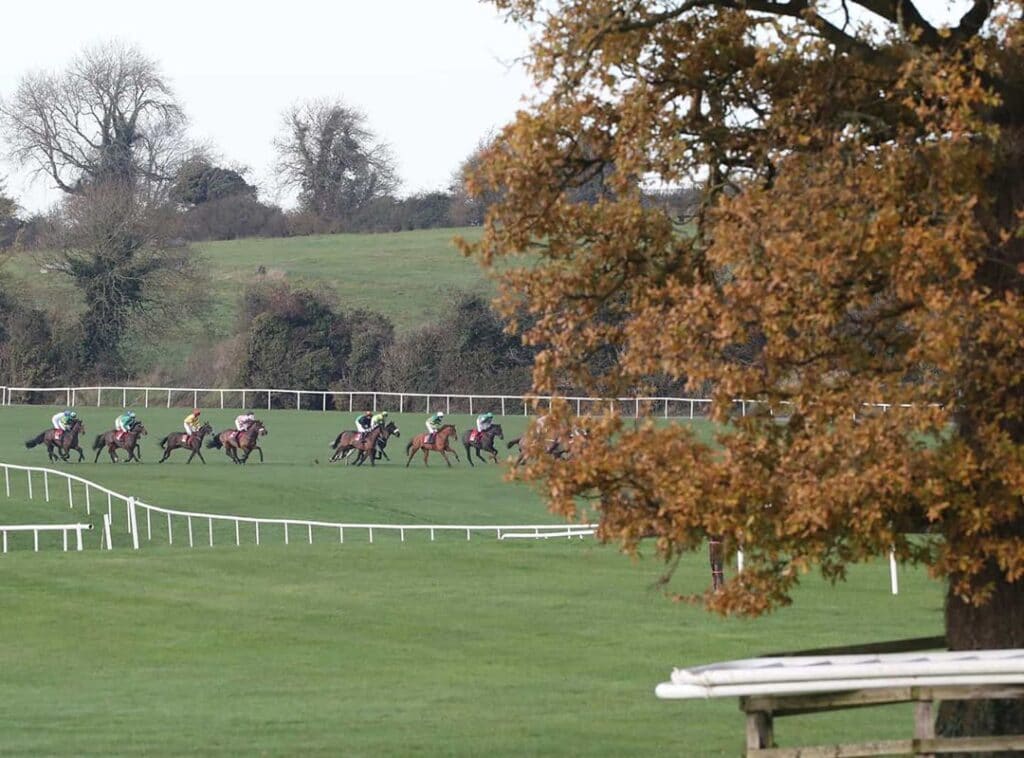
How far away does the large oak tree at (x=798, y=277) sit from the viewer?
8086mm

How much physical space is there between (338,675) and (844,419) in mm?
8046

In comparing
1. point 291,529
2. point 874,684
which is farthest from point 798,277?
point 291,529

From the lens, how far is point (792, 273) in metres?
8.09

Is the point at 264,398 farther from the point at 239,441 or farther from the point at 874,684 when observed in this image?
the point at 874,684

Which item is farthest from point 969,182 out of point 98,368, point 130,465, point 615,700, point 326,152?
point 326,152

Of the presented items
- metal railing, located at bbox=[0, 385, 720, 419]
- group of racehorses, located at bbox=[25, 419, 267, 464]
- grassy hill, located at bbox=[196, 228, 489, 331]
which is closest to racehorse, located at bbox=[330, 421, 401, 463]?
group of racehorses, located at bbox=[25, 419, 267, 464]

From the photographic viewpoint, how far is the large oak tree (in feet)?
26.5

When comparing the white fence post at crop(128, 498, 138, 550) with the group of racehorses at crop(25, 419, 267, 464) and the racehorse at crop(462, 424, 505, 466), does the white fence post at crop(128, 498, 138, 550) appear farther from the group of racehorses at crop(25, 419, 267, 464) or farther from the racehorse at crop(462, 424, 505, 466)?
the racehorse at crop(462, 424, 505, 466)

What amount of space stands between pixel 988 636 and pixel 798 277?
2.34m

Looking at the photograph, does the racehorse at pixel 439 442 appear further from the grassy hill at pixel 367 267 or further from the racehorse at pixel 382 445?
the grassy hill at pixel 367 267

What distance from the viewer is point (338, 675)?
15367 mm

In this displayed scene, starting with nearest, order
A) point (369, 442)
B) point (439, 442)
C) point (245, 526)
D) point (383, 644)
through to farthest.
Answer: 1. point (383, 644)
2. point (245, 526)
3. point (439, 442)
4. point (369, 442)

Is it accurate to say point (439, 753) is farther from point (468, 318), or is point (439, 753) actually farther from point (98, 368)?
point (98, 368)

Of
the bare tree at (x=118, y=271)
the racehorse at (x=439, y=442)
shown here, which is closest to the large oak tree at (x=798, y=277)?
the racehorse at (x=439, y=442)
